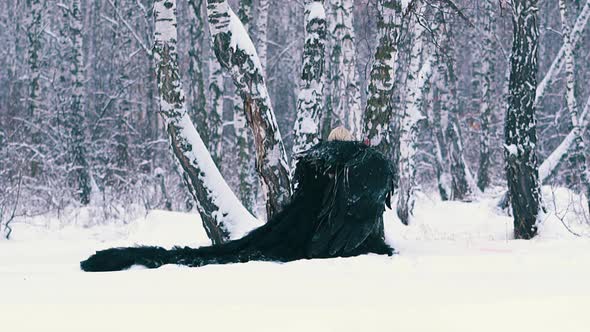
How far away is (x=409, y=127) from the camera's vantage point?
1313cm

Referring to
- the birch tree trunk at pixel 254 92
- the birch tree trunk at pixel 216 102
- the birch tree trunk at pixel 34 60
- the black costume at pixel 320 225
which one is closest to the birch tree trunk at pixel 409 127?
the birch tree trunk at pixel 216 102

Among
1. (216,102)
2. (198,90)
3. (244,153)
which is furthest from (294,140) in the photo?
(198,90)

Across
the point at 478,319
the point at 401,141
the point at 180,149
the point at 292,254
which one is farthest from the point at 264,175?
the point at 401,141

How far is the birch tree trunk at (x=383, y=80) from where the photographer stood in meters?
7.45

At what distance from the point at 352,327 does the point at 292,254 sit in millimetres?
1996

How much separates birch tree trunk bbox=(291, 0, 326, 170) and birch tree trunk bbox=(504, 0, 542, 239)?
2.30m

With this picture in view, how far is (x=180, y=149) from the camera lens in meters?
7.42

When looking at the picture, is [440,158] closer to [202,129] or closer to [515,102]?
[202,129]

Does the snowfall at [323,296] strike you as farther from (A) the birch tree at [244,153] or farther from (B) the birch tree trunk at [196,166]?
(A) the birch tree at [244,153]

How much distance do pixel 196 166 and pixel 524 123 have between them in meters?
3.89

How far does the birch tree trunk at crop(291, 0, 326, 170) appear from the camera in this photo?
7.97 meters

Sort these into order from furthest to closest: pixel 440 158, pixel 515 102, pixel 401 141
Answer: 1. pixel 440 158
2. pixel 401 141
3. pixel 515 102

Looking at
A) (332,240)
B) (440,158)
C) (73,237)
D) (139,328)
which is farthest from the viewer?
(440,158)

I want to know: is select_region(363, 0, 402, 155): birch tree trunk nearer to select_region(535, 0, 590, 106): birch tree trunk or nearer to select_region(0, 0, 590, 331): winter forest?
select_region(0, 0, 590, 331): winter forest
